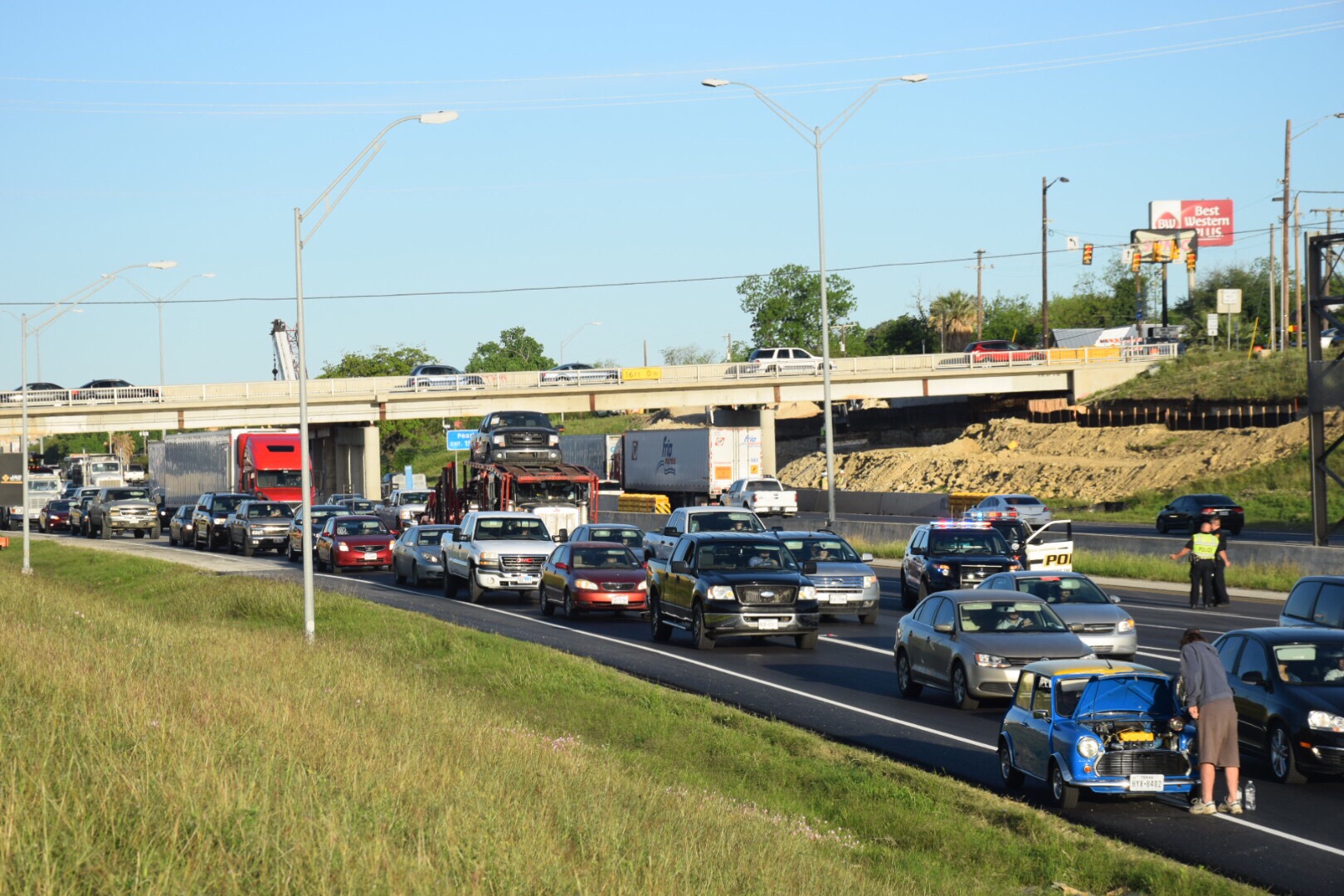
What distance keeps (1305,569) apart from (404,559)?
21.4 m

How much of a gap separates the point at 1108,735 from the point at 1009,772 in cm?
139

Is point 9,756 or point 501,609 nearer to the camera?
point 9,756

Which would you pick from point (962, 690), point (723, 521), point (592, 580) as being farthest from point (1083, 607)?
point (723, 521)

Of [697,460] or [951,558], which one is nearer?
[951,558]

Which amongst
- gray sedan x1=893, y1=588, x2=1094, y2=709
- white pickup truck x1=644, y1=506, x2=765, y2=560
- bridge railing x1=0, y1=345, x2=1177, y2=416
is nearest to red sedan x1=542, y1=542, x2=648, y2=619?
white pickup truck x1=644, y1=506, x2=765, y2=560

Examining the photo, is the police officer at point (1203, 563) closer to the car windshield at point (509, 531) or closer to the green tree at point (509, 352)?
the car windshield at point (509, 531)

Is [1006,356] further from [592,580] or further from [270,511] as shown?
[592,580]

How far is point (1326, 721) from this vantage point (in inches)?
555

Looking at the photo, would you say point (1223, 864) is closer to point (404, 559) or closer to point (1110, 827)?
point (1110, 827)

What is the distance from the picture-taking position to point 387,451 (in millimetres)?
147125

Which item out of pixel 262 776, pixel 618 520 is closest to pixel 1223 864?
pixel 262 776

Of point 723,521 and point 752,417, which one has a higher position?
point 752,417

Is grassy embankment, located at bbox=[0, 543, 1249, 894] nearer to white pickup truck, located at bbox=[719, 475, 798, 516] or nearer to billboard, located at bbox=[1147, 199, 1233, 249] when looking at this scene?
white pickup truck, located at bbox=[719, 475, 798, 516]

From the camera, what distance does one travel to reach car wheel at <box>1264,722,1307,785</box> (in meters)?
14.4
